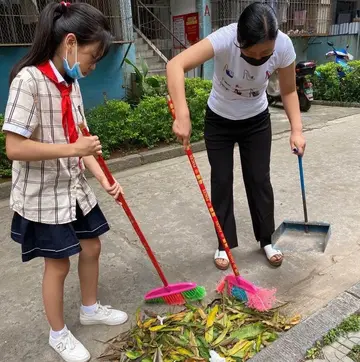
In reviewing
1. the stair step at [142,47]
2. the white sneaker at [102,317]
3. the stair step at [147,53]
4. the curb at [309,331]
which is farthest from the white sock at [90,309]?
the stair step at [142,47]

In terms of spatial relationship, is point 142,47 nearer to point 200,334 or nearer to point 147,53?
point 147,53

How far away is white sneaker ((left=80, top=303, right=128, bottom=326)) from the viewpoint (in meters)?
2.09

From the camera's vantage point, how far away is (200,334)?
6.56 ft

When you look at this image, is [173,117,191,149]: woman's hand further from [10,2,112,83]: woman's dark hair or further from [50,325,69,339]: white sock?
[50,325,69,339]: white sock

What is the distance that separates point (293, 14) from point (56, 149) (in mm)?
9925

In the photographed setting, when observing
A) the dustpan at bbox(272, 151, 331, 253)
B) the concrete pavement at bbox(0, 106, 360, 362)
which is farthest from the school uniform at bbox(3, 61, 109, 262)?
the dustpan at bbox(272, 151, 331, 253)

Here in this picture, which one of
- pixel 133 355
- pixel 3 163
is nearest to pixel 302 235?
pixel 133 355

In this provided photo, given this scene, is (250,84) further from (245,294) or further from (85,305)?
(85,305)

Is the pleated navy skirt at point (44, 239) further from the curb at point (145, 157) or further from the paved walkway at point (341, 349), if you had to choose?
the curb at point (145, 157)

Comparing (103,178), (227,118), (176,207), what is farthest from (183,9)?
(103,178)

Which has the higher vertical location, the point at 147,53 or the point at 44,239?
the point at 44,239

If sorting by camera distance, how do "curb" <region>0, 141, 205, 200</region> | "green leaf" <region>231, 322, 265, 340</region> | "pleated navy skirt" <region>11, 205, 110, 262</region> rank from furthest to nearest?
"curb" <region>0, 141, 205, 200</region> → "green leaf" <region>231, 322, 265, 340</region> → "pleated navy skirt" <region>11, 205, 110, 262</region>

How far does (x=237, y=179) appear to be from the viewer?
4270 millimetres

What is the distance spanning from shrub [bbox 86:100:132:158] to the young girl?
3.00 m
